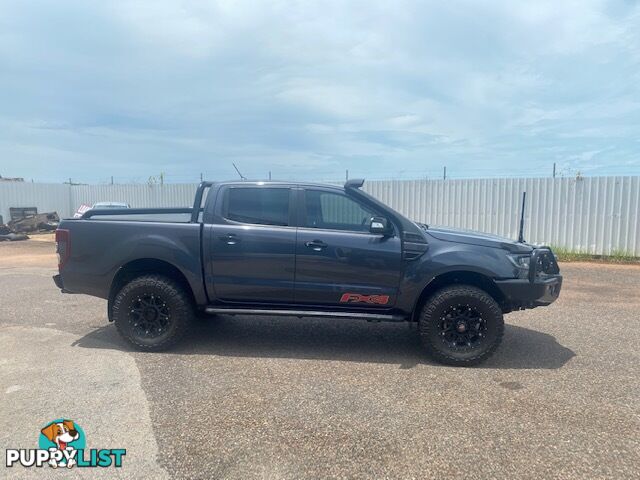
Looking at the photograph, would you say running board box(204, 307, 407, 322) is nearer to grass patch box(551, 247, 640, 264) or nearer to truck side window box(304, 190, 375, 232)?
truck side window box(304, 190, 375, 232)

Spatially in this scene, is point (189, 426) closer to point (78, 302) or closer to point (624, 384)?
point (624, 384)

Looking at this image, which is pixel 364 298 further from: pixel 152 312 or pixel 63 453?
pixel 63 453

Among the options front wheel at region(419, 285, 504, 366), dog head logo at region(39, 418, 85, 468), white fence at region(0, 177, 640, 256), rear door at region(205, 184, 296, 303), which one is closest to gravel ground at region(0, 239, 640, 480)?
dog head logo at region(39, 418, 85, 468)

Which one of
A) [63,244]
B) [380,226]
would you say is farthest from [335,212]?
[63,244]

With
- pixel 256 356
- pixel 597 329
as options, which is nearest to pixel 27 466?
pixel 256 356

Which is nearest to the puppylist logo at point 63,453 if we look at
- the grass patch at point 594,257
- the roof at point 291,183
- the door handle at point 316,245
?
the door handle at point 316,245

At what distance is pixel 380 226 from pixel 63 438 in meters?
A: 3.19

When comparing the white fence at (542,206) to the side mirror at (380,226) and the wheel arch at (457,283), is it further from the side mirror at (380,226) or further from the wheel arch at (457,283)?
the side mirror at (380,226)

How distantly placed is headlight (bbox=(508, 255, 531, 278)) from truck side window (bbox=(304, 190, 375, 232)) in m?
1.53

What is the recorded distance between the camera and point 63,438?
10.0 ft

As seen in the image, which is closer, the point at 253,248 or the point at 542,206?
the point at 253,248

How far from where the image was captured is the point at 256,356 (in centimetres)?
470

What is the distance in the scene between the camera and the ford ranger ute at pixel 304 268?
14.8 feet

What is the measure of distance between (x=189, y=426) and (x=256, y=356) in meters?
1.52
